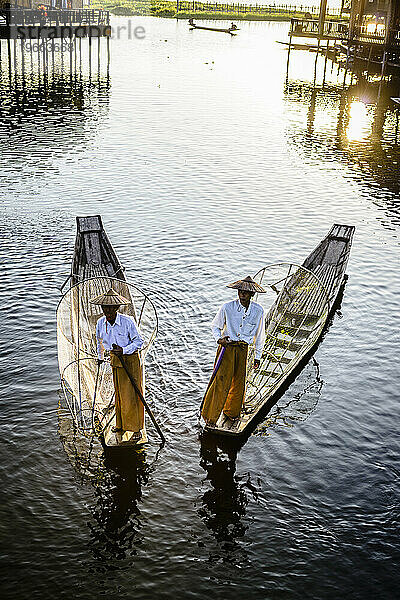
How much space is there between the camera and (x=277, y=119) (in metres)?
37.2

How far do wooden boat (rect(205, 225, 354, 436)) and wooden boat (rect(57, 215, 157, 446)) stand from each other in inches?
68.3

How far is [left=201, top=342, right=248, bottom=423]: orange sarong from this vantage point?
9.85 m

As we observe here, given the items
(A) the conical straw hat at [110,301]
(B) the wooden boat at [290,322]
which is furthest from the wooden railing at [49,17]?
(A) the conical straw hat at [110,301]

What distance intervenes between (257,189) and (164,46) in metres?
57.4

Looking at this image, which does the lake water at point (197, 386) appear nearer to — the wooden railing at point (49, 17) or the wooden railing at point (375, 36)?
the wooden railing at point (49, 17)

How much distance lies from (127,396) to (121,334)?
94 centimetres

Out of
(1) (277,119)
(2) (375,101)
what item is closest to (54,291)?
(1) (277,119)

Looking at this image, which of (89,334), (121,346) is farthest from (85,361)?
(121,346)

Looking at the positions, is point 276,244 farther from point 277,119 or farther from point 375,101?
point 375,101

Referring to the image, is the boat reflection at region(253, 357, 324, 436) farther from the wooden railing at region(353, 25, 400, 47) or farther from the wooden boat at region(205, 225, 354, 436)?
the wooden railing at region(353, 25, 400, 47)

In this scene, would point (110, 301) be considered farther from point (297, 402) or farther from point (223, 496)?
point (297, 402)

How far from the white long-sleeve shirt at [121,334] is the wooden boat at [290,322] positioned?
2063 millimetres

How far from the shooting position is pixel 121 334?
9.47m

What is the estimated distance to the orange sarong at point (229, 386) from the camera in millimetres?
9852
